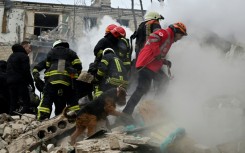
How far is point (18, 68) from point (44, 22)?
27.2 meters

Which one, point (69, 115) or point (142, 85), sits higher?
point (142, 85)

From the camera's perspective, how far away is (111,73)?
6949 mm

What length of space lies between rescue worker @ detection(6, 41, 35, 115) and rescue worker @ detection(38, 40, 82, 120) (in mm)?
887

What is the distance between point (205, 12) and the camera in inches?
363

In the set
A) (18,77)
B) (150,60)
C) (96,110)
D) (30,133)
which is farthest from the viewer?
(18,77)

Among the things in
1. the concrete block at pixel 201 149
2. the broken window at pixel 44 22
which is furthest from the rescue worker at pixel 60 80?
the broken window at pixel 44 22

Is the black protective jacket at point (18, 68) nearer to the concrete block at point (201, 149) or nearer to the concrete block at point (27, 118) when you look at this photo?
the concrete block at point (27, 118)

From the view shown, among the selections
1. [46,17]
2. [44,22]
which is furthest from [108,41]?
[44,22]

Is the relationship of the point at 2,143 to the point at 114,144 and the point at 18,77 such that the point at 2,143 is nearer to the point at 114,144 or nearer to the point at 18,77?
the point at 18,77

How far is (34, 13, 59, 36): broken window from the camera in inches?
1320

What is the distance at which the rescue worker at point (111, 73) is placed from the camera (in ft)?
22.7

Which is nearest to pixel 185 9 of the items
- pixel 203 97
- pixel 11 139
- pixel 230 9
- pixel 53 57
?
pixel 230 9

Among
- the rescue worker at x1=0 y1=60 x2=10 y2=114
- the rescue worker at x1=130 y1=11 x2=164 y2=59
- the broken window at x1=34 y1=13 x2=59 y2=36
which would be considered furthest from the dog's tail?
the broken window at x1=34 y1=13 x2=59 y2=36

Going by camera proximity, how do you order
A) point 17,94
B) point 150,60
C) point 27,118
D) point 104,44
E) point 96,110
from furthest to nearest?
1. point 17,94
2. point 104,44
3. point 27,118
4. point 150,60
5. point 96,110
